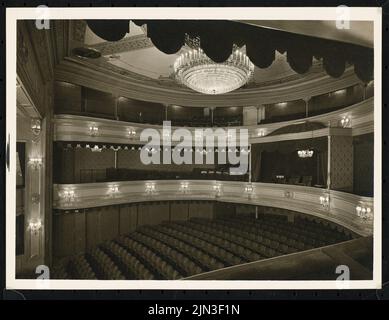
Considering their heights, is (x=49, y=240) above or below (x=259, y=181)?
below

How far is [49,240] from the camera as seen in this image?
3.57 meters

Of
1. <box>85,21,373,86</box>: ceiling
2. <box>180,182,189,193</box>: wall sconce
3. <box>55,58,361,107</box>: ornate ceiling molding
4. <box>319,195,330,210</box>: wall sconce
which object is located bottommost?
<box>319,195,330,210</box>: wall sconce

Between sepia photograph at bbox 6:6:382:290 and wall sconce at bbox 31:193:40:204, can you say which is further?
wall sconce at bbox 31:193:40:204

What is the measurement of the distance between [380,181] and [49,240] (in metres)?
3.75

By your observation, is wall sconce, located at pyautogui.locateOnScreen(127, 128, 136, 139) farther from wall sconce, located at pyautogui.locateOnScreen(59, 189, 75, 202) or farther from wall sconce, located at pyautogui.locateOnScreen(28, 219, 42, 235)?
wall sconce, located at pyautogui.locateOnScreen(28, 219, 42, 235)

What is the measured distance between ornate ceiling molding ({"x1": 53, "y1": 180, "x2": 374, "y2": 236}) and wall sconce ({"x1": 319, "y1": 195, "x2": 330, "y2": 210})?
0.12ft

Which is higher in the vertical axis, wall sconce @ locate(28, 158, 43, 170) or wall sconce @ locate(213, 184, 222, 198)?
wall sconce @ locate(28, 158, 43, 170)

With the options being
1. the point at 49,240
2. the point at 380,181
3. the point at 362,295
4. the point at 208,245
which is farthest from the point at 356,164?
the point at 49,240

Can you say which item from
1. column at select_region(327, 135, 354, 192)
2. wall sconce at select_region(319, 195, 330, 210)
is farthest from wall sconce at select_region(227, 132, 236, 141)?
wall sconce at select_region(319, 195, 330, 210)

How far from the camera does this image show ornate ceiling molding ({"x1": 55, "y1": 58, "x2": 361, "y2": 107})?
14.2 feet

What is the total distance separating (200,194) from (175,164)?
1.29m

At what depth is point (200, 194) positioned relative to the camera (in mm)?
4406

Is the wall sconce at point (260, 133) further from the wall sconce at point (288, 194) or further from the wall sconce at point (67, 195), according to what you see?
the wall sconce at point (67, 195)
